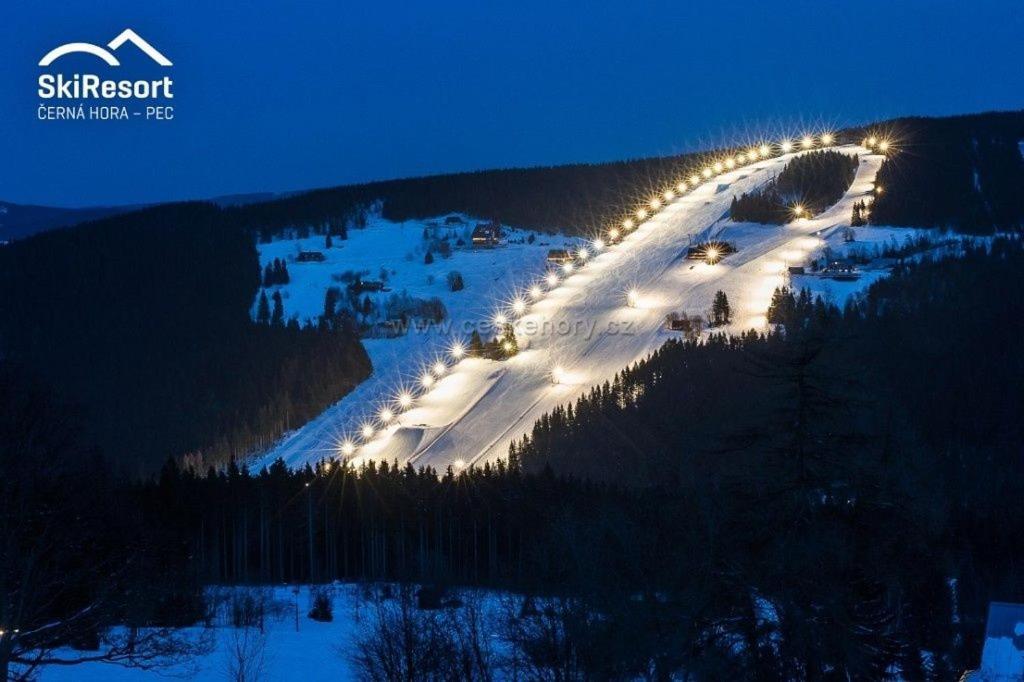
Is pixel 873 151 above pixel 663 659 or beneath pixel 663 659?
above

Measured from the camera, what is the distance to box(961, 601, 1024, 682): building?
1966 cm

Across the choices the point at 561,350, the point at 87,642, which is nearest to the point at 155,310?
the point at 561,350

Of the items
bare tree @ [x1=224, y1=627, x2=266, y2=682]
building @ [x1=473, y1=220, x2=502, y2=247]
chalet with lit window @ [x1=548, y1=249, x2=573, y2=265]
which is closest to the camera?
bare tree @ [x1=224, y1=627, x2=266, y2=682]

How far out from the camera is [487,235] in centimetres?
13062

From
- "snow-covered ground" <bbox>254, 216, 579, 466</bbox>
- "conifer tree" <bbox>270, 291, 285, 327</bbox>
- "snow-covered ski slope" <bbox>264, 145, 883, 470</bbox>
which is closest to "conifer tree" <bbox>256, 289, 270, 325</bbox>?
"conifer tree" <bbox>270, 291, 285, 327</bbox>

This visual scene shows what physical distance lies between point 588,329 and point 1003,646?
5716 cm

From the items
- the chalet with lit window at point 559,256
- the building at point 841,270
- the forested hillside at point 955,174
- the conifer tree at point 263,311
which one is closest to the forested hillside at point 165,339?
the conifer tree at point 263,311

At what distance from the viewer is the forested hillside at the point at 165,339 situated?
81.9 metres

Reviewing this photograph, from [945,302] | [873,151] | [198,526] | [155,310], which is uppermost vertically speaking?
[873,151]

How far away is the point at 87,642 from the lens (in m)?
18.4

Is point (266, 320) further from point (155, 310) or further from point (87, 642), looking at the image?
point (87, 642)

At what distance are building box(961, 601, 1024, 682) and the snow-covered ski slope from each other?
36.1 m

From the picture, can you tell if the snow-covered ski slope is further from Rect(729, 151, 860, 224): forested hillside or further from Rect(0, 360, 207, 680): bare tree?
Rect(0, 360, 207, 680): bare tree

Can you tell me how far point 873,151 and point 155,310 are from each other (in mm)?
85243
